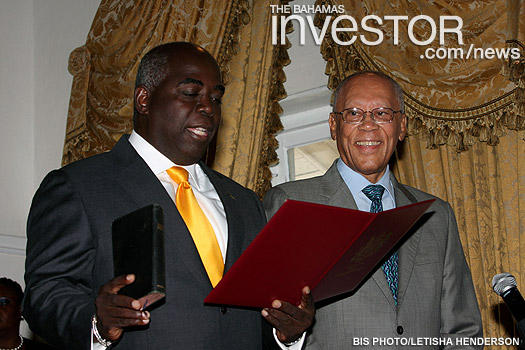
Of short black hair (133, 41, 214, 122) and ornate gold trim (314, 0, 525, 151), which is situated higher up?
ornate gold trim (314, 0, 525, 151)

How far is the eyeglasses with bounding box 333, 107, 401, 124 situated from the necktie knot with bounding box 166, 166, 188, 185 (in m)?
0.72

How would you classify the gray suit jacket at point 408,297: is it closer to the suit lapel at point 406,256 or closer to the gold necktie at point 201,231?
the suit lapel at point 406,256

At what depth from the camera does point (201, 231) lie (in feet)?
7.31

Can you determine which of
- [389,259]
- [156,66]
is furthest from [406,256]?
[156,66]

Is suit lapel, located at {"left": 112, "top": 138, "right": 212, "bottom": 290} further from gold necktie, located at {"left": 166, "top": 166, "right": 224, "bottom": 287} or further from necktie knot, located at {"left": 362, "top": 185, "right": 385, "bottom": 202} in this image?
necktie knot, located at {"left": 362, "top": 185, "right": 385, "bottom": 202}

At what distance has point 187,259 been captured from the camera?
7.00ft

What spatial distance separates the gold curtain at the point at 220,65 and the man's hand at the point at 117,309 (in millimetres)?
2468

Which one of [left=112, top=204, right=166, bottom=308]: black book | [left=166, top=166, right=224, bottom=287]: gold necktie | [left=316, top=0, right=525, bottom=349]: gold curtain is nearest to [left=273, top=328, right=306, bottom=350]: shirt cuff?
[left=166, top=166, right=224, bottom=287]: gold necktie

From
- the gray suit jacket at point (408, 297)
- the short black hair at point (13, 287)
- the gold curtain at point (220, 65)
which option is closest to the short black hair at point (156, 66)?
the gray suit jacket at point (408, 297)

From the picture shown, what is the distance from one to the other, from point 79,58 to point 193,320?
124 inches

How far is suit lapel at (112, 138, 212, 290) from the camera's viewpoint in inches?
84.0

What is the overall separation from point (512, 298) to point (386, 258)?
74 centimetres

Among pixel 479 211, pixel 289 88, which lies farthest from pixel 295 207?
pixel 289 88

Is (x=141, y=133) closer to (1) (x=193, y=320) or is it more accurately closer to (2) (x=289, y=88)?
(1) (x=193, y=320)
